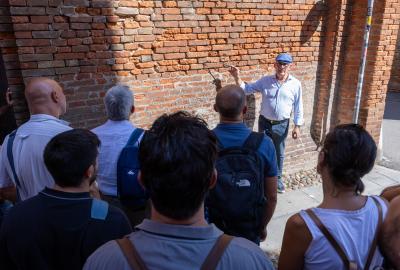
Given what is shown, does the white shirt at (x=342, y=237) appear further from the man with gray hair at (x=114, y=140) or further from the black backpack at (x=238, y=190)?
the man with gray hair at (x=114, y=140)

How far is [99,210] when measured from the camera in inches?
67.1

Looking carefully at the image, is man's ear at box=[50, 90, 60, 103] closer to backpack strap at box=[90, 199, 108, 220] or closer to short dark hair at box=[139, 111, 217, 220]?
backpack strap at box=[90, 199, 108, 220]

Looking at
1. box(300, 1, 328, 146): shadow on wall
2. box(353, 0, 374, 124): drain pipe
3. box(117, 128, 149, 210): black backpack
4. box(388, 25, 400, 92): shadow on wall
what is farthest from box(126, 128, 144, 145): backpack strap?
box(388, 25, 400, 92): shadow on wall

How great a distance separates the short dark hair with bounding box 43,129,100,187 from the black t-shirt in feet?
0.27

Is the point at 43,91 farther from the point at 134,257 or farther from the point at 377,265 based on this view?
the point at 377,265

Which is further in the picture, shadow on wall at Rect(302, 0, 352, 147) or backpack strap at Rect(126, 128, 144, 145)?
shadow on wall at Rect(302, 0, 352, 147)

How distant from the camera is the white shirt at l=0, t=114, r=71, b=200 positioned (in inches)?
88.2

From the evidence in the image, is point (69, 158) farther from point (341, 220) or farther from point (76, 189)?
point (341, 220)

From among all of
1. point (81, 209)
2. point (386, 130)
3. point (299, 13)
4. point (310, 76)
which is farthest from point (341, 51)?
point (81, 209)

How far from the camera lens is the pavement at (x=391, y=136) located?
6477 millimetres

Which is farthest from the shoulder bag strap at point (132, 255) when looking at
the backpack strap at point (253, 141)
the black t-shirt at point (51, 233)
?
the backpack strap at point (253, 141)

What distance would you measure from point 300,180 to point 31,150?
4.41 meters

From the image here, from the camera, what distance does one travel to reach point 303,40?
541 cm

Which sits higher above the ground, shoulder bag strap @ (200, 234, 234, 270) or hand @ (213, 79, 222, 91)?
hand @ (213, 79, 222, 91)
